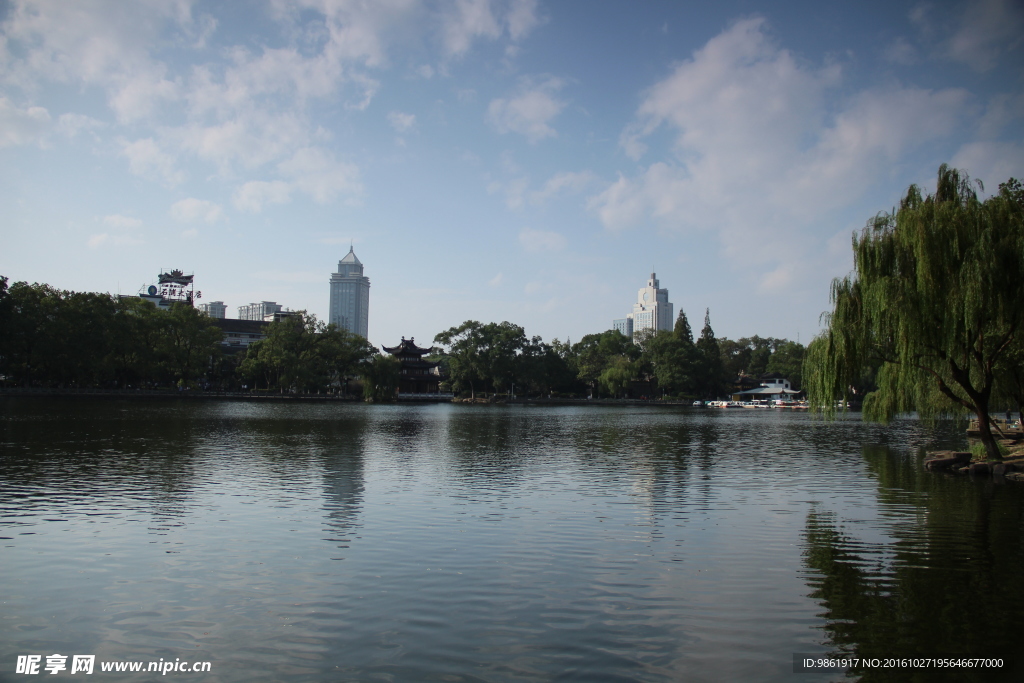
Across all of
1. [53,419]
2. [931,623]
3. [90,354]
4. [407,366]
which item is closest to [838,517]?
[931,623]

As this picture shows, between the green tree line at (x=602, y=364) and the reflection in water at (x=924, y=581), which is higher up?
the green tree line at (x=602, y=364)

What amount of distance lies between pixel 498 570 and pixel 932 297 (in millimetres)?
12797

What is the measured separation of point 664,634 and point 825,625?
1733mm

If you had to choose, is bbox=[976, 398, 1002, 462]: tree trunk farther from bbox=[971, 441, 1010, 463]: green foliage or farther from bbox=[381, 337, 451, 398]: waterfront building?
bbox=[381, 337, 451, 398]: waterfront building

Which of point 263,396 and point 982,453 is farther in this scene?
point 263,396

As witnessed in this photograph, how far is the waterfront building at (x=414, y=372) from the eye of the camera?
10069 centimetres

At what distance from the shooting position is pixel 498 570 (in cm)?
863

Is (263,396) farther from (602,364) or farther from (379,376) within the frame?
(602,364)

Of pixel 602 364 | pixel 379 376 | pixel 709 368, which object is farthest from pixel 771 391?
pixel 379 376

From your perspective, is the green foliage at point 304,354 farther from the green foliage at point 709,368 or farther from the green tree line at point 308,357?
the green foliage at point 709,368

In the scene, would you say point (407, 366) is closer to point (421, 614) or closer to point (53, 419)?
point (53, 419)

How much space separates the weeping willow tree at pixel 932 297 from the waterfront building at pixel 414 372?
85.5m

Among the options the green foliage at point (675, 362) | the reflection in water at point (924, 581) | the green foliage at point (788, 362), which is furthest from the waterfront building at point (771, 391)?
the reflection in water at point (924, 581)

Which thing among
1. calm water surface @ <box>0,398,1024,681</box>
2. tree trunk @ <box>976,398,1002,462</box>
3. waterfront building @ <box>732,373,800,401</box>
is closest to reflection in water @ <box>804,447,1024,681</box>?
calm water surface @ <box>0,398,1024,681</box>
